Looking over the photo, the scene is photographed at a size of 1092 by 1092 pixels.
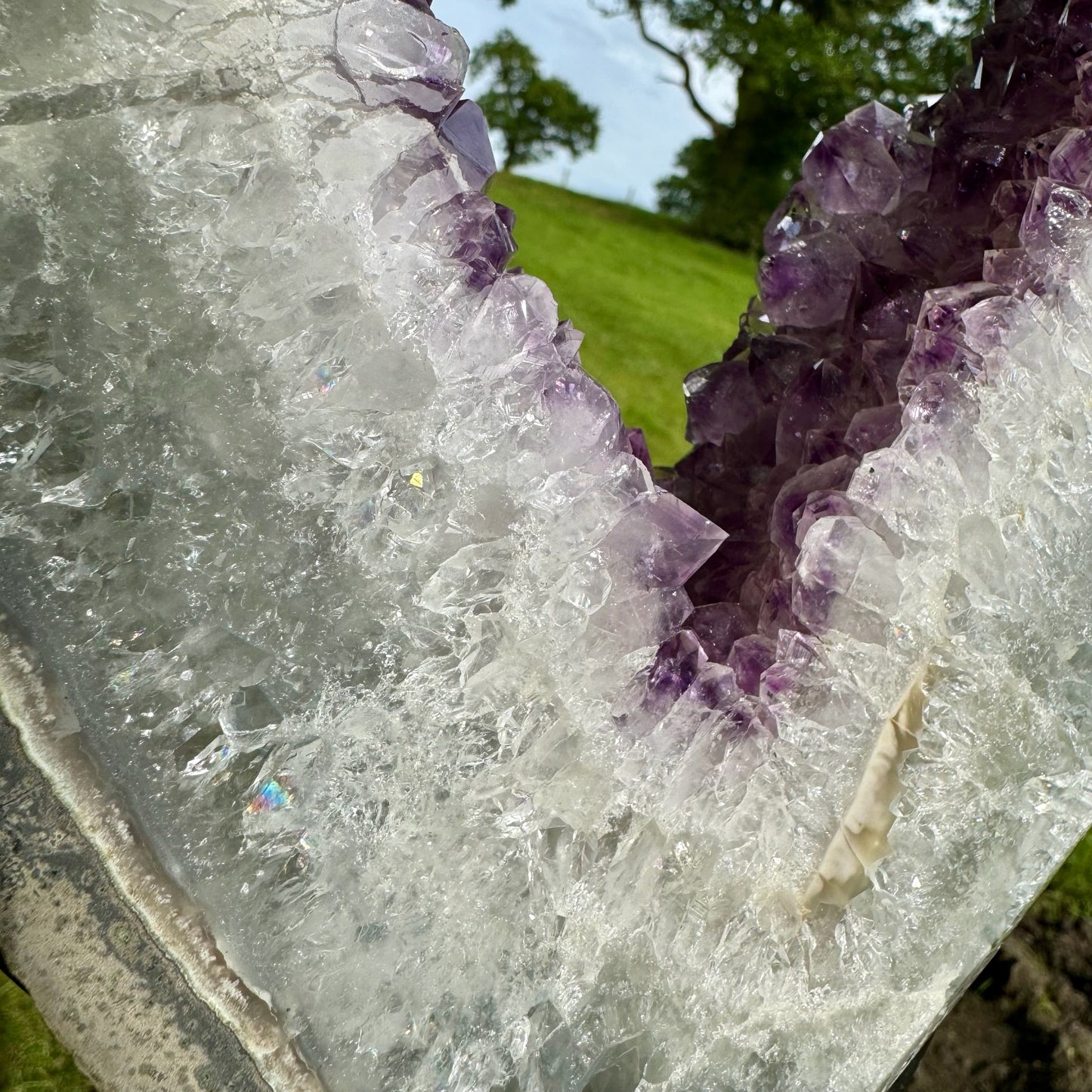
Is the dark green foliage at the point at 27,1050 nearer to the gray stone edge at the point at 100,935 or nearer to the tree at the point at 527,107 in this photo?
the gray stone edge at the point at 100,935

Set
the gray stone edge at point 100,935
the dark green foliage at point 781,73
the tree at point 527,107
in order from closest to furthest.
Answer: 1. the gray stone edge at point 100,935
2. the dark green foliage at point 781,73
3. the tree at point 527,107

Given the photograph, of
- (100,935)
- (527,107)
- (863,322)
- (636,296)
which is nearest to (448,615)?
(100,935)

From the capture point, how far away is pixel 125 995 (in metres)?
0.36

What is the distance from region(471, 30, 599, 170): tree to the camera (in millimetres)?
8789

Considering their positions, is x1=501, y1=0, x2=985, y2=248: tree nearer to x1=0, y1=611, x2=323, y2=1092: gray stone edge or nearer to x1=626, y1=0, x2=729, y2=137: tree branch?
x1=626, y1=0, x2=729, y2=137: tree branch

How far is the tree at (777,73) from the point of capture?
521cm

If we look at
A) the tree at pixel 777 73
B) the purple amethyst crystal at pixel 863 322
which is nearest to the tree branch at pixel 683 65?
the tree at pixel 777 73

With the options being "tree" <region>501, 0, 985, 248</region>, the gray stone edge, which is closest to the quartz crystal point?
the gray stone edge

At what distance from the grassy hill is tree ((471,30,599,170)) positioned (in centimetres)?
500

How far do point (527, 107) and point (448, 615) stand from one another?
9.60 m

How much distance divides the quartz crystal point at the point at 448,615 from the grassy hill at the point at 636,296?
99cm

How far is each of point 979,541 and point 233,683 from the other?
30 centimetres

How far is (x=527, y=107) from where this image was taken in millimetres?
9055

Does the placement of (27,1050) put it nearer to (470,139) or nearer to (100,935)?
(100,935)
